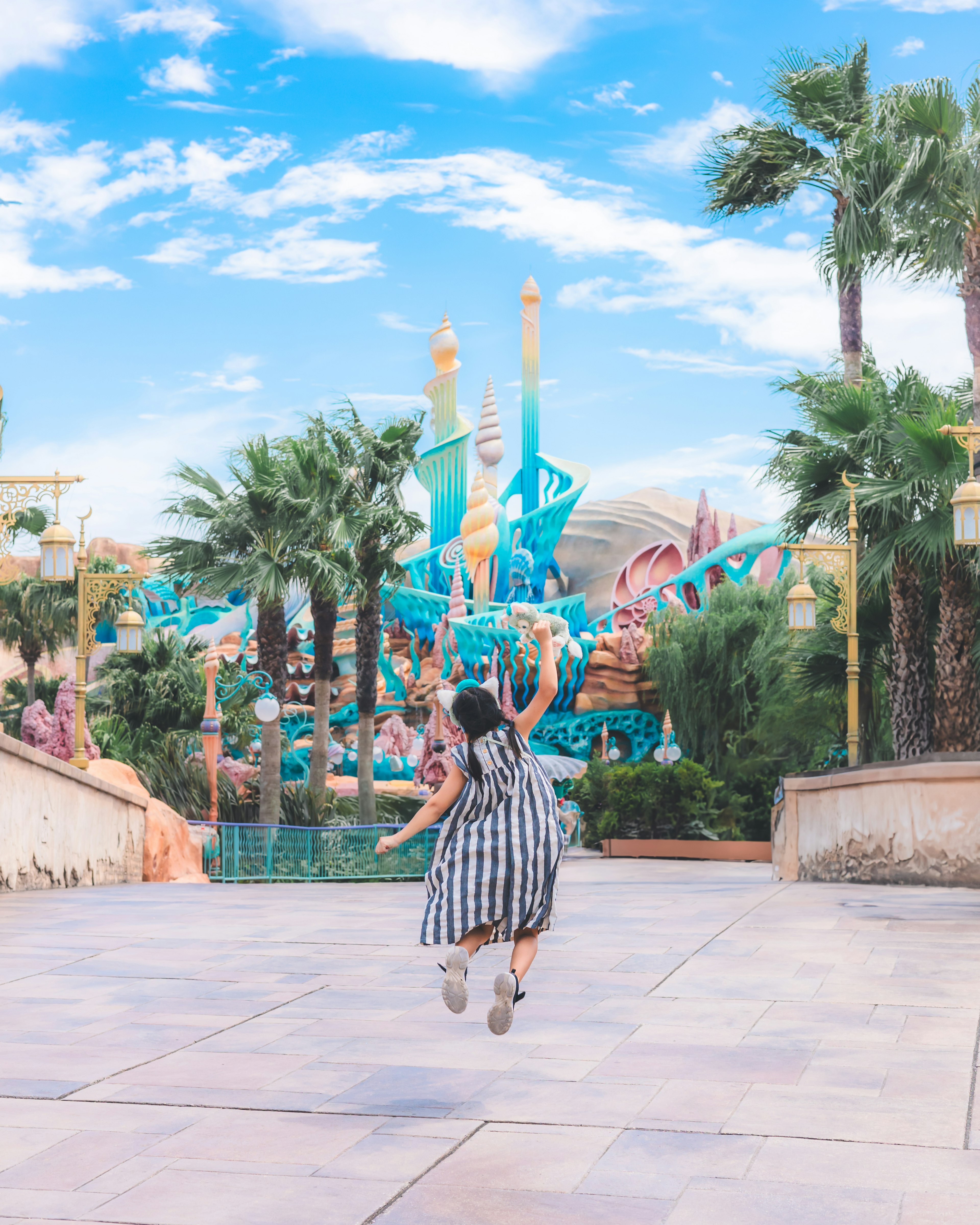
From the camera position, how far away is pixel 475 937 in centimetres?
485

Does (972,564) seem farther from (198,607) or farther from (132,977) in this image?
(198,607)

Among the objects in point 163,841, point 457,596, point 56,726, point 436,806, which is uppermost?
point 457,596

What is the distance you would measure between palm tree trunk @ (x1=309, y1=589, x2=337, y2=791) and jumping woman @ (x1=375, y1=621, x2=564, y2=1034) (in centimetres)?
1753

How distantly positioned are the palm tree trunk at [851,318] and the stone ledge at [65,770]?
13.5 m

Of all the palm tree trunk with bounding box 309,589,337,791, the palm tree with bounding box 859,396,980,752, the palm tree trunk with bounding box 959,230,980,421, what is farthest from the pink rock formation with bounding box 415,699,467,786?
the palm tree trunk with bounding box 959,230,980,421

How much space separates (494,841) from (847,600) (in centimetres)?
1180

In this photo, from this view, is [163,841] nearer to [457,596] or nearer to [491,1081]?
[491,1081]

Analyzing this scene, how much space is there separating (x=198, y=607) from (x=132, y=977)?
189ft

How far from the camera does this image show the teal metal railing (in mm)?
18734

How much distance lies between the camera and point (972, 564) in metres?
14.6

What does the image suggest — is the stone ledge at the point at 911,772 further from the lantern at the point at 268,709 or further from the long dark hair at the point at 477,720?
the lantern at the point at 268,709

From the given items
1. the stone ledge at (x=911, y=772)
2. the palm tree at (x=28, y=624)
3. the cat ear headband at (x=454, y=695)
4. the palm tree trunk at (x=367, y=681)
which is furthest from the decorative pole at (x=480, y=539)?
the cat ear headband at (x=454, y=695)

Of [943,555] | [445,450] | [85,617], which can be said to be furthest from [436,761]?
[445,450]

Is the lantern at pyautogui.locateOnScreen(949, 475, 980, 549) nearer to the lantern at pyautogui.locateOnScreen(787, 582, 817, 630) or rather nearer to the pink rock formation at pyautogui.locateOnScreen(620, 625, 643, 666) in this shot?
the lantern at pyautogui.locateOnScreen(787, 582, 817, 630)
